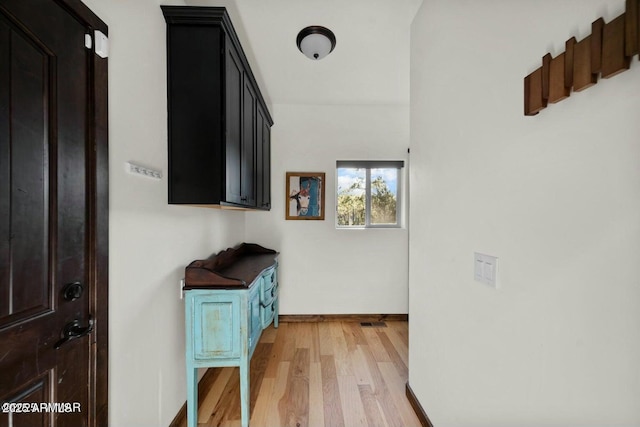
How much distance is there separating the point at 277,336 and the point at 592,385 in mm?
2581

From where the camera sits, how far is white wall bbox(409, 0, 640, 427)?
1.98 feet

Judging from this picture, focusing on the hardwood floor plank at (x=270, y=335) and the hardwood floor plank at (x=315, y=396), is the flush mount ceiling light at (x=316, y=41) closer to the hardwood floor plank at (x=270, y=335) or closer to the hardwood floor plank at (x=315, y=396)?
the hardwood floor plank at (x=315, y=396)

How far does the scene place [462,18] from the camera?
1205 millimetres

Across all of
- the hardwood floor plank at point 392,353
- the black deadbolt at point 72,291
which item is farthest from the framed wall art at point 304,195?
the black deadbolt at point 72,291

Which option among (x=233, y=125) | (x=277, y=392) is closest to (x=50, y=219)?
(x=233, y=125)

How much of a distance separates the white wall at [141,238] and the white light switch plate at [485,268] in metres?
1.60

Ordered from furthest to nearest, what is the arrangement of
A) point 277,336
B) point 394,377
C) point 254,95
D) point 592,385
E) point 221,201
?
point 277,336 < point 254,95 < point 394,377 < point 221,201 < point 592,385

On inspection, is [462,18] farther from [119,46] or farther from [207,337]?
[207,337]

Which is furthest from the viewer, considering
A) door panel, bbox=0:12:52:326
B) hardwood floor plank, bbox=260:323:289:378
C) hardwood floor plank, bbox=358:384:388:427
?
hardwood floor plank, bbox=260:323:289:378

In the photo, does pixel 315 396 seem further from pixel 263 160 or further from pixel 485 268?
pixel 263 160

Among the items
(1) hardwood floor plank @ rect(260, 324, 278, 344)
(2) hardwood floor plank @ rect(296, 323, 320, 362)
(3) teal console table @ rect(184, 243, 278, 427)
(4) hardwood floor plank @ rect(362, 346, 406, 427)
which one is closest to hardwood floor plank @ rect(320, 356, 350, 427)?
(2) hardwood floor plank @ rect(296, 323, 320, 362)

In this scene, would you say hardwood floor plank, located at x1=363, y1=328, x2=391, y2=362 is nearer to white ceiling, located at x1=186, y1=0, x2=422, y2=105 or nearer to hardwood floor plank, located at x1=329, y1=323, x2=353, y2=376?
hardwood floor plank, located at x1=329, y1=323, x2=353, y2=376

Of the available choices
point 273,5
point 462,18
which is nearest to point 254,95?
point 273,5

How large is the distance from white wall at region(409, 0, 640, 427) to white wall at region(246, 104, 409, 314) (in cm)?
166
